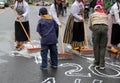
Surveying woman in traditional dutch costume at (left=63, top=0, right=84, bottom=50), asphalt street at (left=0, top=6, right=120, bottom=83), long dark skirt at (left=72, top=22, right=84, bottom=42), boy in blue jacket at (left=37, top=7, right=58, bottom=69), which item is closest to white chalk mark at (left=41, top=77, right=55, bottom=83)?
asphalt street at (left=0, top=6, right=120, bottom=83)

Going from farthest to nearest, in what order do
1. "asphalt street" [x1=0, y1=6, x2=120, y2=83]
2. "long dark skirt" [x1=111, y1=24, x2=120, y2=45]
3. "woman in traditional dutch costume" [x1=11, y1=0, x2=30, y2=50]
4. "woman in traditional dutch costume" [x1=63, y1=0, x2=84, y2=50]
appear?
1. "woman in traditional dutch costume" [x1=63, y1=0, x2=84, y2=50]
2. "woman in traditional dutch costume" [x1=11, y1=0, x2=30, y2=50]
3. "long dark skirt" [x1=111, y1=24, x2=120, y2=45]
4. "asphalt street" [x1=0, y1=6, x2=120, y2=83]

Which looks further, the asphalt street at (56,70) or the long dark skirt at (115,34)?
the long dark skirt at (115,34)

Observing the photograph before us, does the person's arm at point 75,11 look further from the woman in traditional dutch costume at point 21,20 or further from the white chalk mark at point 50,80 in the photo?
the white chalk mark at point 50,80

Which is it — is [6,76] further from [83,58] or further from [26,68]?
[83,58]

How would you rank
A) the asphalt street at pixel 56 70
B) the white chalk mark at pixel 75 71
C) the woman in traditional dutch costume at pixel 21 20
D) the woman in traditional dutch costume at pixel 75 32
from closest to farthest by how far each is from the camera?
the asphalt street at pixel 56 70 < the white chalk mark at pixel 75 71 < the woman in traditional dutch costume at pixel 21 20 < the woman in traditional dutch costume at pixel 75 32

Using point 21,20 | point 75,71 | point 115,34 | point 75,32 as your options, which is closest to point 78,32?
point 75,32

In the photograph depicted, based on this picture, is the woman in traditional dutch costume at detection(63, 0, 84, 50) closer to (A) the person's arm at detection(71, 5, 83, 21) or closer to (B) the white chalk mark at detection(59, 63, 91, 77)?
(A) the person's arm at detection(71, 5, 83, 21)

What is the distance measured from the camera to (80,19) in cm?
1266

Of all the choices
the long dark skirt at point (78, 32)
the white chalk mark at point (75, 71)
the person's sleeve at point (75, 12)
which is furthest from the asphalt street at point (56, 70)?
the person's sleeve at point (75, 12)

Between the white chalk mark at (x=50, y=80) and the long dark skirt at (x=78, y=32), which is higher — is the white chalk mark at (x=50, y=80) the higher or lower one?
the lower one

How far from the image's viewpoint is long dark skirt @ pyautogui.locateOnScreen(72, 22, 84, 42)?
12883 millimetres

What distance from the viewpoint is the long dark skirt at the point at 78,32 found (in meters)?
12.9

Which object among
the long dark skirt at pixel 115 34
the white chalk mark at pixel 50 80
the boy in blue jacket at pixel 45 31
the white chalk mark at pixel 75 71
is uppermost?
the boy in blue jacket at pixel 45 31

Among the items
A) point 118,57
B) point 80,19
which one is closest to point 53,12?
point 80,19
